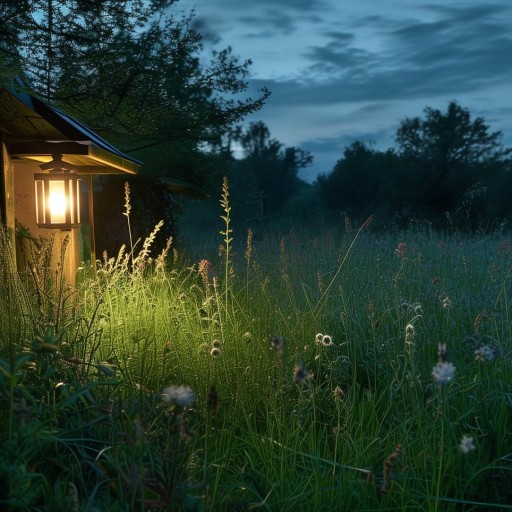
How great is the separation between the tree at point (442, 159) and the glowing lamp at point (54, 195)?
20037 millimetres

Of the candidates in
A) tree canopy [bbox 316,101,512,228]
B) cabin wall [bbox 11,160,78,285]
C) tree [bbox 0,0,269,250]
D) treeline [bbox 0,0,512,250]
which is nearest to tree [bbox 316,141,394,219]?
treeline [bbox 0,0,512,250]

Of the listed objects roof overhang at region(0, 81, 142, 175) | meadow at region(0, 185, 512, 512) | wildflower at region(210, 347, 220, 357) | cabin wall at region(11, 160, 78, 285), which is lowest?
meadow at region(0, 185, 512, 512)

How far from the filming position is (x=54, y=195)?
663 cm

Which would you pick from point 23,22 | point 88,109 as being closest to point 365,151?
point 88,109

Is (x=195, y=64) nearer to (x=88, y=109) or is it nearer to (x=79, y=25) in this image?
(x=88, y=109)

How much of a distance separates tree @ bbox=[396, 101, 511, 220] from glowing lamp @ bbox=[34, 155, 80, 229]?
65.7 ft

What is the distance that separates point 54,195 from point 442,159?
21.6 metres

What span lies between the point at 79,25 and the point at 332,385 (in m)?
4.11

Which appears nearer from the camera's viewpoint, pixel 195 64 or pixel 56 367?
Answer: pixel 56 367

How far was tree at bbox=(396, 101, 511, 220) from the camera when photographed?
25344 mm

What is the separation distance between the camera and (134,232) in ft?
45.1

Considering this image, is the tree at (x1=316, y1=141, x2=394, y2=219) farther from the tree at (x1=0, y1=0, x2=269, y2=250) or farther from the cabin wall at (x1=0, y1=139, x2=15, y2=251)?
the cabin wall at (x1=0, y1=139, x2=15, y2=251)

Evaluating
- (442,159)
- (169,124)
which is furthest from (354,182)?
(169,124)

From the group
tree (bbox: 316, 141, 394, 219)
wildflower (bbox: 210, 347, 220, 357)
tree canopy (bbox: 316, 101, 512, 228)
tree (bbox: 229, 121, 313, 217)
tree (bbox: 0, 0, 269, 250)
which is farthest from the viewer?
tree (bbox: 229, 121, 313, 217)
